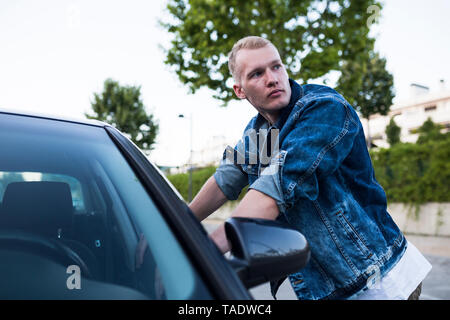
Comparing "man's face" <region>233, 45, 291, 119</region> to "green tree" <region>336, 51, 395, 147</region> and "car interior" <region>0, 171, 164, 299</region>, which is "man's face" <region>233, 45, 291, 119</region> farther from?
"green tree" <region>336, 51, 395, 147</region>

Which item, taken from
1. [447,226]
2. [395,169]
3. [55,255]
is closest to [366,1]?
[395,169]

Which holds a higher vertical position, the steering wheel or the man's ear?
the man's ear

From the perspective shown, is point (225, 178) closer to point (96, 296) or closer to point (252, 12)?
point (96, 296)

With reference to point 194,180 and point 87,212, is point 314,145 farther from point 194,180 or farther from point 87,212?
point 194,180

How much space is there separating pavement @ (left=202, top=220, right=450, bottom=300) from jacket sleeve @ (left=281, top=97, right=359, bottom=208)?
2411 mm

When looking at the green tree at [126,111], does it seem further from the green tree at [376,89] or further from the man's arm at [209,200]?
the man's arm at [209,200]

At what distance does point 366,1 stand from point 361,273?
12230 mm

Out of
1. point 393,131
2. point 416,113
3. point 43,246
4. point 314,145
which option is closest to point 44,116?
point 43,246

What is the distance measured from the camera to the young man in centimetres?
128

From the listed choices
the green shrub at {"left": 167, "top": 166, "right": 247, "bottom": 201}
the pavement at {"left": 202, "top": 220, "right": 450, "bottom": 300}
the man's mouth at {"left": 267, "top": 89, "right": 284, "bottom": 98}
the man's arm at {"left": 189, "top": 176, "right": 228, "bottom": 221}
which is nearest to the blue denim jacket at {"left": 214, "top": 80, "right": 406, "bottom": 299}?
the man's mouth at {"left": 267, "top": 89, "right": 284, "bottom": 98}

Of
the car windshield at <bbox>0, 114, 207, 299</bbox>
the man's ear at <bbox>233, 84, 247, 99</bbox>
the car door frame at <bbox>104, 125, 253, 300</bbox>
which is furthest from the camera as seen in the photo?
the man's ear at <bbox>233, 84, 247, 99</bbox>

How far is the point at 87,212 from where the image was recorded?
1832mm

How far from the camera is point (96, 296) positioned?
1155 mm

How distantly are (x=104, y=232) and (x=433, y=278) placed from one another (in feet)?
20.2
